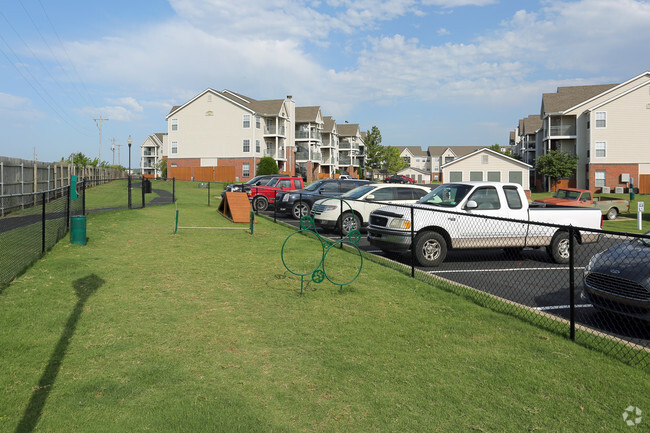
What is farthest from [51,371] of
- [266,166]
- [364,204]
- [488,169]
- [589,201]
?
[266,166]

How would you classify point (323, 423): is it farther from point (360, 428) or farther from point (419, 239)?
point (419, 239)

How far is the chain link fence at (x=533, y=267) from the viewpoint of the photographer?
19.8ft

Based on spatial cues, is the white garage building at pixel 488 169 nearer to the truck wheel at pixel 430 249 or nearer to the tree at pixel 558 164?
the tree at pixel 558 164

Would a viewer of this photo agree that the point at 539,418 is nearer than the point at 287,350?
Yes

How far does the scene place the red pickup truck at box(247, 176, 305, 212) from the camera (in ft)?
80.6

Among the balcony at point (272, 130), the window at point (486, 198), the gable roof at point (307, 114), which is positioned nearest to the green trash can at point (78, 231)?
the window at point (486, 198)

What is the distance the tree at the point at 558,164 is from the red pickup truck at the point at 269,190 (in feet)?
121

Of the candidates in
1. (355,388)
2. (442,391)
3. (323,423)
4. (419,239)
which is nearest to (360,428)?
(323,423)

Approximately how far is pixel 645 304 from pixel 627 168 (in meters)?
50.1

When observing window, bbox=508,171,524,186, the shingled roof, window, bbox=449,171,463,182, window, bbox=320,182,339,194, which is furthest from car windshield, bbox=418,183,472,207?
the shingled roof

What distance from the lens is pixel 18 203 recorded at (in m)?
21.3

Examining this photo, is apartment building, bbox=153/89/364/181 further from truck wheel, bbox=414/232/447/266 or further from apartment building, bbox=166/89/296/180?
truck wheel, bbox=414/232/447/266

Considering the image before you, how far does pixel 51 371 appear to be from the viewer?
4.67 meters

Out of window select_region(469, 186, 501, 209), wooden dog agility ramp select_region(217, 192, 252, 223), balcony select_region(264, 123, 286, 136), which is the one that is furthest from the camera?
balcony select_region(264, 123, 286, 136)
